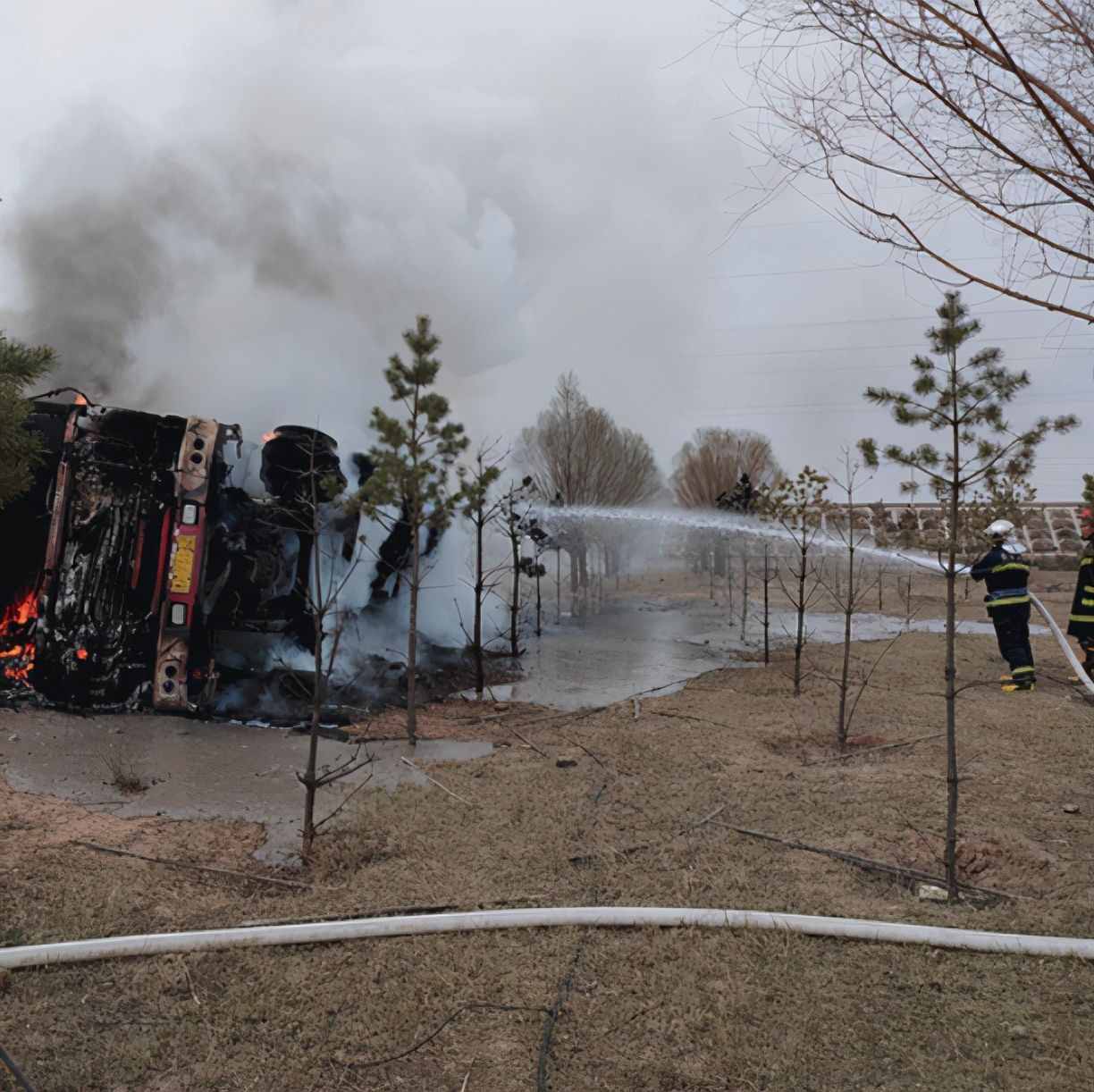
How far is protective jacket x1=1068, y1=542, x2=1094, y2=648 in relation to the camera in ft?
34.4

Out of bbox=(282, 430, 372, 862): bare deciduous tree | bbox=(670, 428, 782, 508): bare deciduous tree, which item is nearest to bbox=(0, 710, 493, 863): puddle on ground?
bbox=(282, 430, 372, 862): bare deciduous tree

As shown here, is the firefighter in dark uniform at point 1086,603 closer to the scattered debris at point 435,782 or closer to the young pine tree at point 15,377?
the scattered debris at point 435,782

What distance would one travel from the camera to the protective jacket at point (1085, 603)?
1048 cm

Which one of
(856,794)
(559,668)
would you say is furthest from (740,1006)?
(559,668)

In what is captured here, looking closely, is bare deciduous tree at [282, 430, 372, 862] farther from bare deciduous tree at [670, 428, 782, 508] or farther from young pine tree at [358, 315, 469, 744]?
bare deciduous tree at [670, 428, 782, 508]

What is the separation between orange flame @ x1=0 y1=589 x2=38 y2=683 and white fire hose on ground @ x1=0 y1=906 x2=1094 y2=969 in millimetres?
6421

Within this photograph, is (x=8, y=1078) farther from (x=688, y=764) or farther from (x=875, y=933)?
(x=688, y=764)

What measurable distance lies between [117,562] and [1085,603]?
11.6 m

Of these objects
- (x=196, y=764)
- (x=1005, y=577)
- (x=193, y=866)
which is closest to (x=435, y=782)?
(x=193, y=866)

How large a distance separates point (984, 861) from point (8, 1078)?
490 centimetres

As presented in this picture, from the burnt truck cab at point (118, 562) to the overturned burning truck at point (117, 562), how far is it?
0.04 ft

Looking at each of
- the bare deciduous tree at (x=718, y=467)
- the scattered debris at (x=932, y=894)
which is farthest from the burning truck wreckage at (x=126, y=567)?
the bare deciduous tree at (x=718, y=467)

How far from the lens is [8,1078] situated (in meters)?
2.96

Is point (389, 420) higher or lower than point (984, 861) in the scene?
higher
